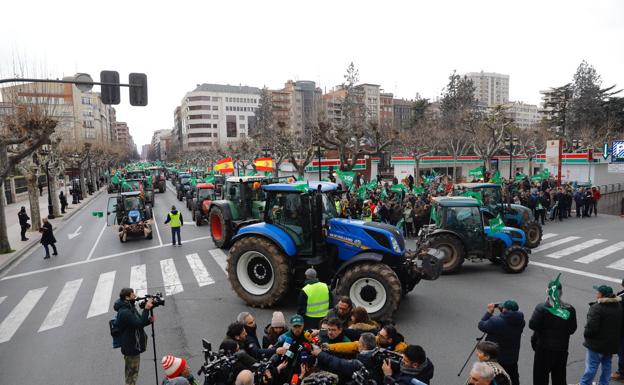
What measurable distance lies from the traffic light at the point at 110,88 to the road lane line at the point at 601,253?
14.8 meters

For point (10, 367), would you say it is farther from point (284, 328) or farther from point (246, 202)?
point (246, 202)

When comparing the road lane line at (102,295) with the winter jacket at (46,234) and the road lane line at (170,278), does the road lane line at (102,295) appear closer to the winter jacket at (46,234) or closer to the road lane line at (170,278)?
the road lane line at (170,278)

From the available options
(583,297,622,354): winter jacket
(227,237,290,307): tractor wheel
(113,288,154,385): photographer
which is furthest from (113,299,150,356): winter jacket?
(583,297,622,354): winter jacket

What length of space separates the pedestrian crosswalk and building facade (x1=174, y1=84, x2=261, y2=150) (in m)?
100

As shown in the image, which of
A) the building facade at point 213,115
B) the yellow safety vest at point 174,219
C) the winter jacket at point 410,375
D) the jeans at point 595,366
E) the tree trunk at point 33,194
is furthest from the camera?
Answer: the building facade at point 213,115

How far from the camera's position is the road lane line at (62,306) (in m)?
8.71

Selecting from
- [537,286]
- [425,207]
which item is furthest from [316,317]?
[425,207]

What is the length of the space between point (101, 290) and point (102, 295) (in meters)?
0.51

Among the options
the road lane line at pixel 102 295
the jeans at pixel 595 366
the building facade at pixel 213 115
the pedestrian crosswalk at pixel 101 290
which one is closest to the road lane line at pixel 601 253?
the jeans at pixel 595 366

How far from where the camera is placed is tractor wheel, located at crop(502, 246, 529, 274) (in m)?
11.3

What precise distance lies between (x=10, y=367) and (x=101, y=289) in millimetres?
4264

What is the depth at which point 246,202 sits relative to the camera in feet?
51.6

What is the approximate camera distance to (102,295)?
34.6 feet

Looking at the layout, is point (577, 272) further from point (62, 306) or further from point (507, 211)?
point (62, 306)
